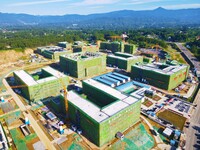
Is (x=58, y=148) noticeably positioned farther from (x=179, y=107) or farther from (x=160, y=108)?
(x=179, y=107)

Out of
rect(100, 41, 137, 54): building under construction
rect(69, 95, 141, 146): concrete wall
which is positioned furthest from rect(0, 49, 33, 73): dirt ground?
rect(69, 95, 141, 146): concrete wall

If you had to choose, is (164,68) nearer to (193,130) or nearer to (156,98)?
(156,98)

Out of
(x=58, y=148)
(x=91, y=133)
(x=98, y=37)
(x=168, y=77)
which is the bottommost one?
(x=58, y=148)

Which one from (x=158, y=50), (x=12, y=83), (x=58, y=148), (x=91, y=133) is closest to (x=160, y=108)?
(x=91, y=133)

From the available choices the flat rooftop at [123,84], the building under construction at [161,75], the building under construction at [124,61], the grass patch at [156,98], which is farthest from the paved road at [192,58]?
the flat rooftop at [123,84]

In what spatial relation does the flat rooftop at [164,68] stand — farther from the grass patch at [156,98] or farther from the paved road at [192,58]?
the paved road at [192,58]

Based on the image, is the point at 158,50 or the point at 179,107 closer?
the point at 179,107

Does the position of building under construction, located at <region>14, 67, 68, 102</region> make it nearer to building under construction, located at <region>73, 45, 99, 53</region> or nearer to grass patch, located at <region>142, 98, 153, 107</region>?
grass patch, located at <region>142, 98, 153, 107</region>

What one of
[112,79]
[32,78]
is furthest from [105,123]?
[32,78]
